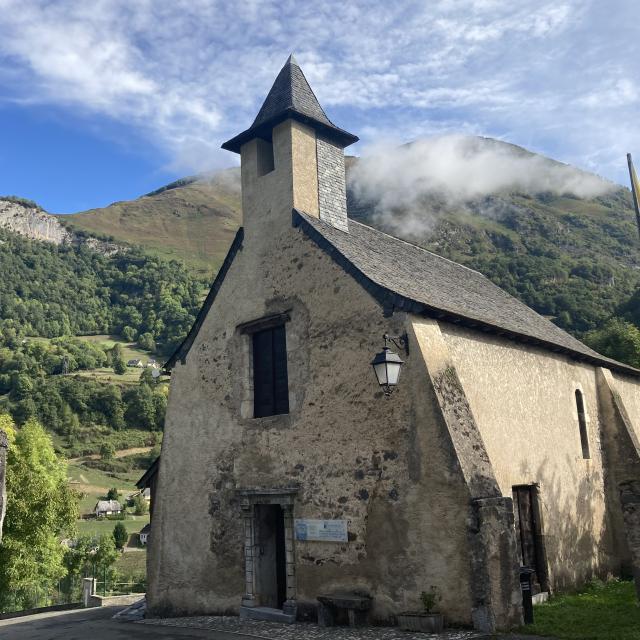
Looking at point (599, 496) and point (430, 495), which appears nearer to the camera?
point (430, 495)

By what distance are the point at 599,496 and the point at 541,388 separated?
3546 mm

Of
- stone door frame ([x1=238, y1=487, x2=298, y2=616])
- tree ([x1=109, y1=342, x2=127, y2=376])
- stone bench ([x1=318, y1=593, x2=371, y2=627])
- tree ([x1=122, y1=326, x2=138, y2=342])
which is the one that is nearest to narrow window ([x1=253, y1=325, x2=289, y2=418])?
stone door frame ([x1=238, y1=487, x2=298, y2=616])

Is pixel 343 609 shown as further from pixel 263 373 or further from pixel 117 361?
pixel 117 361

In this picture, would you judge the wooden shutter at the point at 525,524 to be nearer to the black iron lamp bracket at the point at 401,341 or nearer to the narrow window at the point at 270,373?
the black iron lamp bracket at the point at 401,341

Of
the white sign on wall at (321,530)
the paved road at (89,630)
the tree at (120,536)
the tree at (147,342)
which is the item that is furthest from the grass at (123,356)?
the white sign on wall at (321,530)

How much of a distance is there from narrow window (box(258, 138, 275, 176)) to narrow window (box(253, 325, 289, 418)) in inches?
158

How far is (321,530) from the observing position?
10961 millimetres

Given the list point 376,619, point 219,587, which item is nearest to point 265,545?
point 219,587

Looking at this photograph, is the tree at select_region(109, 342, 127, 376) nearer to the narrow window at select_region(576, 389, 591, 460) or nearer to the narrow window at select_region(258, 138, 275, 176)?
the narrow window at select_region(258, 138, 275, 176)

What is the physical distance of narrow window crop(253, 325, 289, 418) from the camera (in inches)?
500

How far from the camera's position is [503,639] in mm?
8273

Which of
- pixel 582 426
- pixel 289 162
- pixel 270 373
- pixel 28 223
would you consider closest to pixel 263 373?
pixel 270 373

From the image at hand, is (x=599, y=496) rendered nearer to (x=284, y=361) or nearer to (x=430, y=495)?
A: (x=430, y=495)

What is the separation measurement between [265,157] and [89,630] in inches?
442
